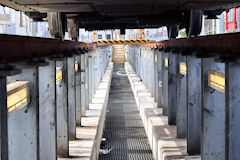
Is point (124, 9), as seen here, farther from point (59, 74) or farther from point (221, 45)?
point (221, 45)

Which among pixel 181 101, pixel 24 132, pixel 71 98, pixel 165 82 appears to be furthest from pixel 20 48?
pixel 165 82

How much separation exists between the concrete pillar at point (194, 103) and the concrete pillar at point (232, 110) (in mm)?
1623

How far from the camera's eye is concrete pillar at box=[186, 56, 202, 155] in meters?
3.81

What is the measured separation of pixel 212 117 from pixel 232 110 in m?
0.73

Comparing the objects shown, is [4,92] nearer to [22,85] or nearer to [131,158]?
[22,85]

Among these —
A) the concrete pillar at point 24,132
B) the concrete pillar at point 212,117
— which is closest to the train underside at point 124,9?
the concrete pillar at point 212,117

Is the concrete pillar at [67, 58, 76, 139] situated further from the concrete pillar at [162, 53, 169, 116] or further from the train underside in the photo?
the concrete pillar at [162, 53, 169, 116]

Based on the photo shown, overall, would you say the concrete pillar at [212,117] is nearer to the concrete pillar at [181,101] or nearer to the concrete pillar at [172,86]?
the concrete pillar at [181,101]

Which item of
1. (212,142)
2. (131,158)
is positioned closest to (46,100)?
(212,142)

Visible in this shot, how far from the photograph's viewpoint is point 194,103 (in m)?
3.92

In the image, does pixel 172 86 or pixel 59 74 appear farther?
pixel 172 86

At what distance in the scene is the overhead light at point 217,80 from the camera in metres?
2.41

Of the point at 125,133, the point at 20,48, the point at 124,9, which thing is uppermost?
the point at 124,9

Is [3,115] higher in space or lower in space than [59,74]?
lower
